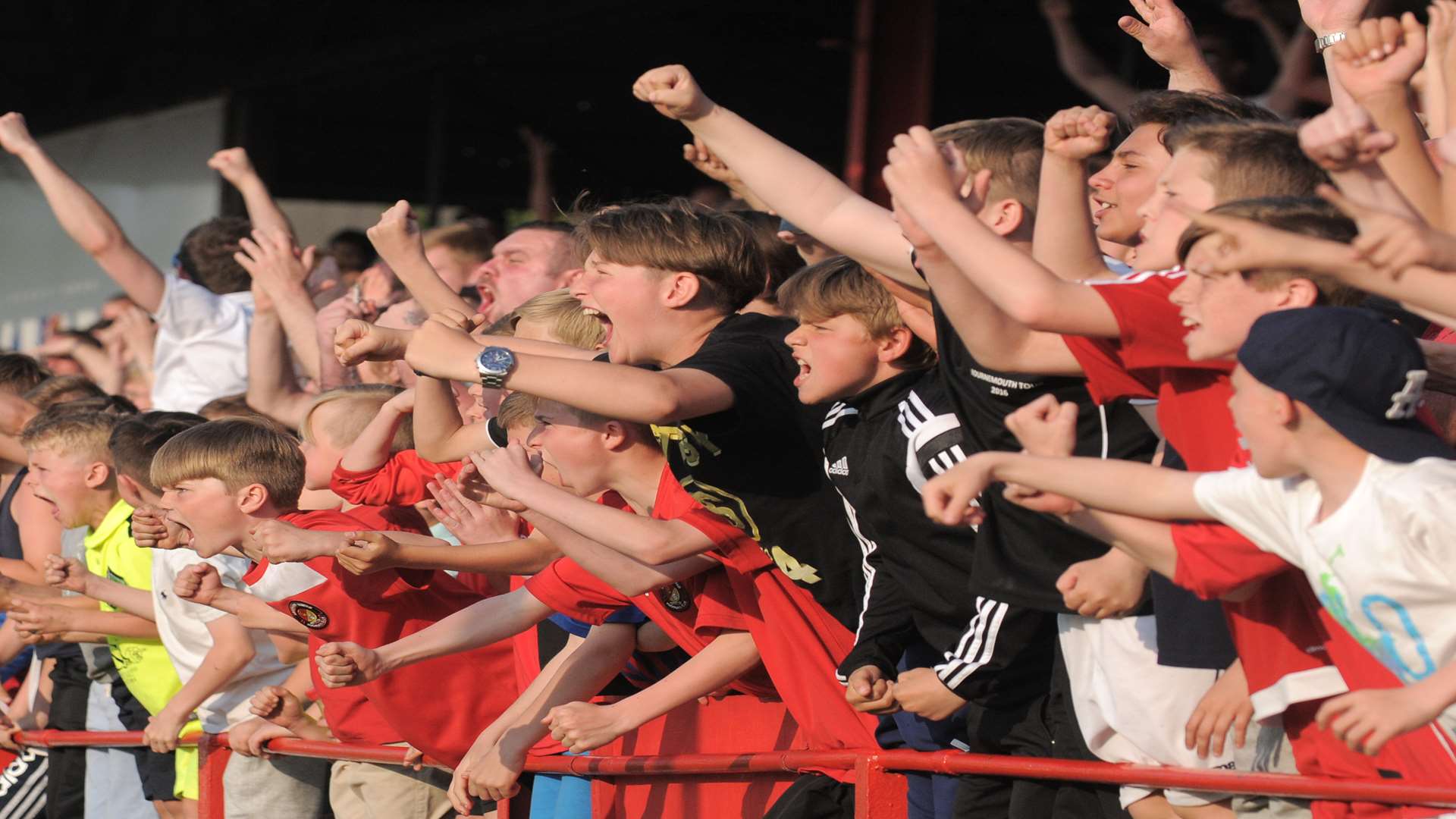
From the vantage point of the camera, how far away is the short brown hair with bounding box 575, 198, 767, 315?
3.65m

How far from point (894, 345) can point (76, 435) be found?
11.0ft

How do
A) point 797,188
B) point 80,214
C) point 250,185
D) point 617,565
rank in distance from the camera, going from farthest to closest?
point 80,214 < point 250,185 < point 617,565 < point 797,188

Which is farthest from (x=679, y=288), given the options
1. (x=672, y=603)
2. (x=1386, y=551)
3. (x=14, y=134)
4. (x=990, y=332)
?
(x=14, y=134)

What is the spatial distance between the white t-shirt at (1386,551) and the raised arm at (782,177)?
1000 mm

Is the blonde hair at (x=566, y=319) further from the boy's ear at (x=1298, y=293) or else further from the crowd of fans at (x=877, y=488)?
the boy's ear at (x=1298, y=293)

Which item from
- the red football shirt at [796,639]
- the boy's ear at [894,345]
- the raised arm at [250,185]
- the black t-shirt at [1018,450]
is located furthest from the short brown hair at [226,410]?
the black t-shirt at [1018,450]

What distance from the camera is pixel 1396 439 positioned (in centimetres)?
213

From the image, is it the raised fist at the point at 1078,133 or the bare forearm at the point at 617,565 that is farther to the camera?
the bare forearm at the point at 617,565

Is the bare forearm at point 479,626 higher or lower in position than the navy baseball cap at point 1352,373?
lower

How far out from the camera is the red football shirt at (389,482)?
482 centimetres

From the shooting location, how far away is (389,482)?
4.82 m

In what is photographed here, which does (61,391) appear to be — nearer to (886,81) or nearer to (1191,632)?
(886,81)

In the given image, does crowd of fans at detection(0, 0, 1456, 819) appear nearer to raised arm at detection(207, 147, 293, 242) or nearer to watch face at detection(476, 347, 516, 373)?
watch face at detection(476, 347, 516, 373)

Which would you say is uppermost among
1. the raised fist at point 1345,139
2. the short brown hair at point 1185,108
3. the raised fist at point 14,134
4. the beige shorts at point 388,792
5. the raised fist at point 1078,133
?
the raised fist at point 14,134
